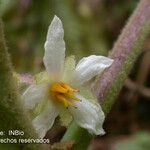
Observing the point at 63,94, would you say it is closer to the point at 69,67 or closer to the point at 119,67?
the point at 69,67

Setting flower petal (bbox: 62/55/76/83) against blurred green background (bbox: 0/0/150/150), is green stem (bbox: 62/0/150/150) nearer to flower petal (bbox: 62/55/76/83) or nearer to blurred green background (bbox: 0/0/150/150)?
flower petal (bbox: 62/55/76/83)

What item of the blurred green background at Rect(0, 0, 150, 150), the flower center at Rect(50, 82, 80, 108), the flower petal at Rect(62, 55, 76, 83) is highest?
the flower petal at Rect(62, 55, 76, 83)

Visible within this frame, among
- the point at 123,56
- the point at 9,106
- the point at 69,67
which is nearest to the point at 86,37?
the point at 123,56

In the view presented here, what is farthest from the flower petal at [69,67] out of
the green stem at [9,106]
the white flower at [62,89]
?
the green stem at [9,106]

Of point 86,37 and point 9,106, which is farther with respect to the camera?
point 86,37

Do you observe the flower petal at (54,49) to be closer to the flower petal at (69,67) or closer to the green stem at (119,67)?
the flower petal at (69,67)

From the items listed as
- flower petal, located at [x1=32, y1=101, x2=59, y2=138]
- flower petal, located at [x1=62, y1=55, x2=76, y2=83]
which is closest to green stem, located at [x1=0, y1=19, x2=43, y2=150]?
flower petal, located at [x1=32, y1=101, x2=59, y2=138]

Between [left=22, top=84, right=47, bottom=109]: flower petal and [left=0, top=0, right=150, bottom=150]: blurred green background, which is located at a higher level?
[left=22, top=84, right=47, bottom=109]: flower petal
